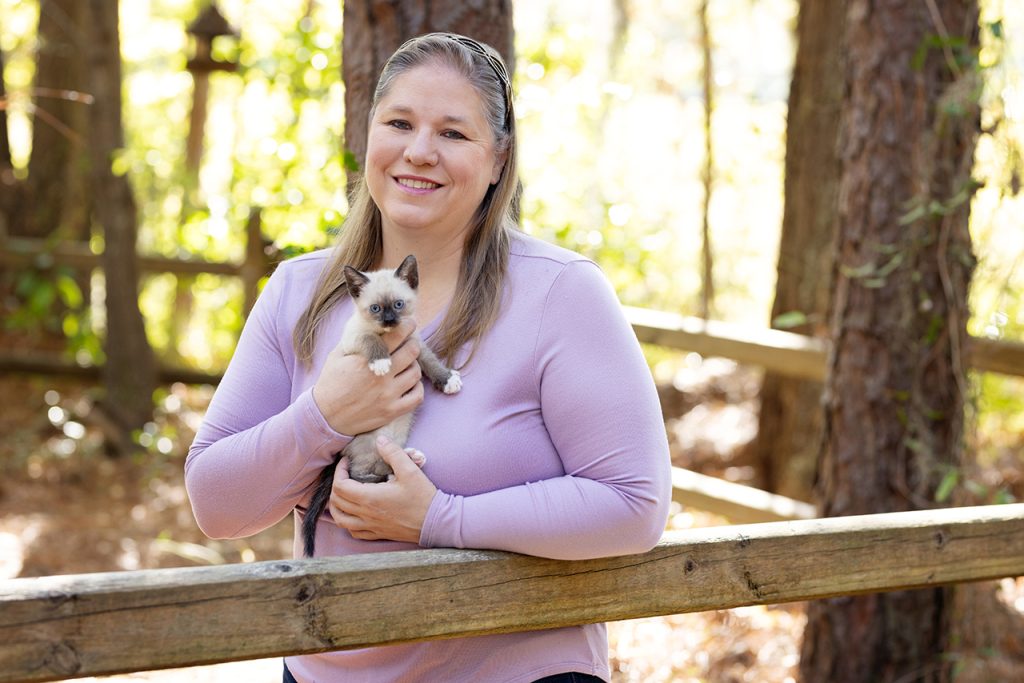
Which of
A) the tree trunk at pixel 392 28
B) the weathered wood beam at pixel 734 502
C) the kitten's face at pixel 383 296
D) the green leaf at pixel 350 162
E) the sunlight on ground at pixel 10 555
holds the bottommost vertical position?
the sunlight on ground at pixel 10 555

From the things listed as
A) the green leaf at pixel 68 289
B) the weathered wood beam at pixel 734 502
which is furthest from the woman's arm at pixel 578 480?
the green leaf at pixel 68 289

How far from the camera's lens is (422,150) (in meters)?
2.03

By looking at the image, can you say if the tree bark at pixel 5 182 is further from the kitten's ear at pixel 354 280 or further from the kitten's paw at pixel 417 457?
the kitten's paw at pixel 417 457

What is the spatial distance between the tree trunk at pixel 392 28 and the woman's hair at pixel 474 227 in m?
0.80

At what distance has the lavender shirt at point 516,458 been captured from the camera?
1875 mm

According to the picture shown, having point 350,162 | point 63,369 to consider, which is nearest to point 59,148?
point 63,369

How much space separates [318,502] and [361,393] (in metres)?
0.27

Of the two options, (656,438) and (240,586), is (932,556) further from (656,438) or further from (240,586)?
(240,586)

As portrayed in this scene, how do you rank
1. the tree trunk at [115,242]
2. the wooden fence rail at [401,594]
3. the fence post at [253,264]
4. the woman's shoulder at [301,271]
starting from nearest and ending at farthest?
the wooden fence rail at [401,594], the woman's shoulder at [301,271], the fence post at [253,264], the tree trunk at [115,242]

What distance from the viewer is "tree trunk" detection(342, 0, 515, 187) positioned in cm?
293

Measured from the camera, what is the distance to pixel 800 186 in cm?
675

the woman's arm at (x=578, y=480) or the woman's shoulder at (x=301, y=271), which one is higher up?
the woman's shoulder at (x=301, y=271)

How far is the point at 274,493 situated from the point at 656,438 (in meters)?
0.77

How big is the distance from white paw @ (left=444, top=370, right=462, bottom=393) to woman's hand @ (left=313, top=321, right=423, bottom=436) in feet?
0.18
